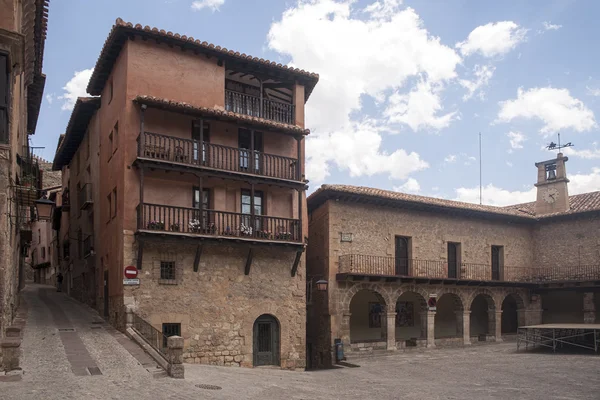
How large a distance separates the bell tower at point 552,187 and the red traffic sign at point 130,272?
24.8 m

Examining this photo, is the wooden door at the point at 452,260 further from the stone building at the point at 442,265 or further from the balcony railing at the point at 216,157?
the balcony railing at the point at 216,157

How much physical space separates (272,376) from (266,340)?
4.38 meters

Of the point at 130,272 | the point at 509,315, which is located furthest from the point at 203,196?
the point at 509,315

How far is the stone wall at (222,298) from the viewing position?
69.9ft

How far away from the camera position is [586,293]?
31.0 meters

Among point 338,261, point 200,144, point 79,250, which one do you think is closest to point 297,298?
point 338,261

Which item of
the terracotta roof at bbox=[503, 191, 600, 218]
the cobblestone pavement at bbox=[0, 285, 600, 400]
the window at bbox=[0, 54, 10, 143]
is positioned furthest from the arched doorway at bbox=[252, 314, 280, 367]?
the terracotta roof at bbox=[503, 191, 600, 218]

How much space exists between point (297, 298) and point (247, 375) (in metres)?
6.04

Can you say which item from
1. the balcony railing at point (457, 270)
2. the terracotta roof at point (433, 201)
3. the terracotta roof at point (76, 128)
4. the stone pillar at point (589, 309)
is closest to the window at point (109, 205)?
the terracotta roof at point (76, 128)

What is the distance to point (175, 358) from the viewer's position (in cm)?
1628

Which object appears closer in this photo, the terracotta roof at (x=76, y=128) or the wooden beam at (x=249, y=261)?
the wooden beam at (x=249, y=261)

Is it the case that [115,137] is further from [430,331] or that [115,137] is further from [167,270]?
[430,331]

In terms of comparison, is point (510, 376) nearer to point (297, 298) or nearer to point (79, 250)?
point (297, 298)

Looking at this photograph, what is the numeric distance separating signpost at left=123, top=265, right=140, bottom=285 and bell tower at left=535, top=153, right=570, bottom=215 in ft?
81.2
